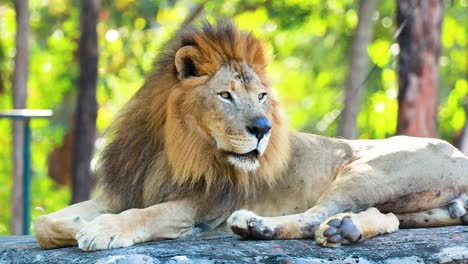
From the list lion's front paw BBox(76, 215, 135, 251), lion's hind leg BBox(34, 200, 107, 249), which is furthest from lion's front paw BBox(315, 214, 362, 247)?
lion's hind leg BBox(34, 200, 107, 249)

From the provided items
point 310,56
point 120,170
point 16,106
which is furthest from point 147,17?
point 120,170

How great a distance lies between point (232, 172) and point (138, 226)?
1.94 feet

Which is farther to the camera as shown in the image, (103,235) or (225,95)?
(225,95)

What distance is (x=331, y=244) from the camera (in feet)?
14.7

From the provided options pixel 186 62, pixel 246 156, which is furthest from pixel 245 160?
pixel 186 62

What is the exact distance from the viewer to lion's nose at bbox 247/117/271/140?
14.9ft

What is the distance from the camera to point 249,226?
4555 millimetres

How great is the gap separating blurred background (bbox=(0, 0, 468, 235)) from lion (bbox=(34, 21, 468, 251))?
4242mm

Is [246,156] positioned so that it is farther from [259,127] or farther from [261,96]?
[261,96]

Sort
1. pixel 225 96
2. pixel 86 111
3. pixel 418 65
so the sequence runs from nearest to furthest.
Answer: pixel 225 96, pixel 418 65, pixel 86 111

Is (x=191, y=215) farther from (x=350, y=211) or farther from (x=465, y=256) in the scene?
(x=465, y=256)

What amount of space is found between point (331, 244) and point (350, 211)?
18.6 inches

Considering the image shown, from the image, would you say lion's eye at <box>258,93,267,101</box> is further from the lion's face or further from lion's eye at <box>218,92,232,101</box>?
lion's eye at <box>218,92,232,101</box>

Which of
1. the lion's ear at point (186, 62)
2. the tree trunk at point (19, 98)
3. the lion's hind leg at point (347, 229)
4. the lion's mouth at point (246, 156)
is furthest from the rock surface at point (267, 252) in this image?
the tree trunk at point (19, 98)
